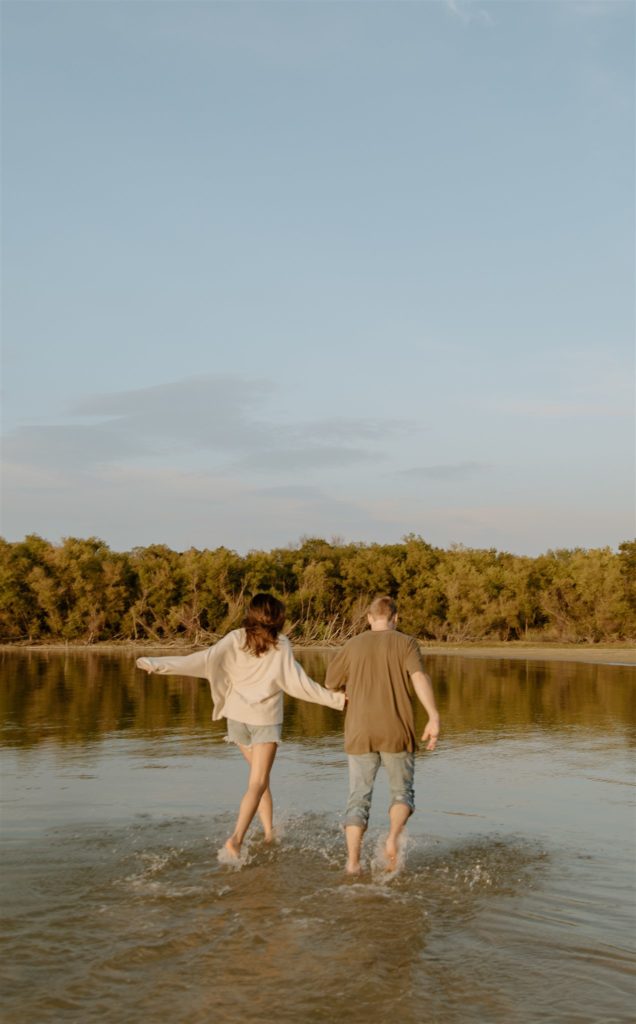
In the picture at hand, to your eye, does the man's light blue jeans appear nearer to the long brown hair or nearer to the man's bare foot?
the man's bare foot

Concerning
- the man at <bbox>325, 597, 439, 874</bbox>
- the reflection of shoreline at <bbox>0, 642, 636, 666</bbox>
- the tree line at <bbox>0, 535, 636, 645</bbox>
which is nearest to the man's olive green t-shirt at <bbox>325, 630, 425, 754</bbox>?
the man at <bbox>325, 597, 439, 874</bbox>

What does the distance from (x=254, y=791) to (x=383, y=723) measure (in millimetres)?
1130

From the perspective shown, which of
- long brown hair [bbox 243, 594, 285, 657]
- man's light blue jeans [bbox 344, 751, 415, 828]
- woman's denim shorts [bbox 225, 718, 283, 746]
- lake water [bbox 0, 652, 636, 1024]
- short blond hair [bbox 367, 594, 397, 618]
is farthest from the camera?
woman's denim shorts [bbox 225, 718, 283, 746]

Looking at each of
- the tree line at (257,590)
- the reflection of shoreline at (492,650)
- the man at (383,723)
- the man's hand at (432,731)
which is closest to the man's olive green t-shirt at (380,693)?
the man at (383,723)

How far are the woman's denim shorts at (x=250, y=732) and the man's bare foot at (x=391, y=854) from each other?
1.18m

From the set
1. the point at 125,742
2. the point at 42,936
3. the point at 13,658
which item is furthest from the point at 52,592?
the point at 42,936

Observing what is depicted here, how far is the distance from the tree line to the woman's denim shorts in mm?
39568

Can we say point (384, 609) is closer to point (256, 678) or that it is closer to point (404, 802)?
point (256, 678)

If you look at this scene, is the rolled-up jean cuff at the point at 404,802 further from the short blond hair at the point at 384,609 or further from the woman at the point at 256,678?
the short blond hair at the point at 384,609

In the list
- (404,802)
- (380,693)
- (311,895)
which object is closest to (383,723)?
(380,693)

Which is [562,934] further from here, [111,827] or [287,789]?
[287,789]

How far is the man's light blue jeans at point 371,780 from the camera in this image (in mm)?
6562

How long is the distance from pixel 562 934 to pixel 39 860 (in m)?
3.60

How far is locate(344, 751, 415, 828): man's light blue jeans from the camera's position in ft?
21.5
